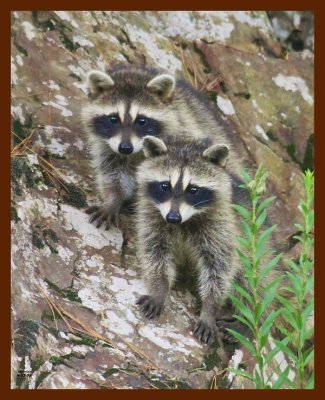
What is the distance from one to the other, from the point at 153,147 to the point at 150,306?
1.37 m

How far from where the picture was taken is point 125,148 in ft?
22.6

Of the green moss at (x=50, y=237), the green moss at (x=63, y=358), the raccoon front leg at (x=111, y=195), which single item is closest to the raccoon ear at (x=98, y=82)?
the raccoon front leg at (x=111, y=195)

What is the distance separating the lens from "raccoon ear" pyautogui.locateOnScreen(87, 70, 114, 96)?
23.5 feet

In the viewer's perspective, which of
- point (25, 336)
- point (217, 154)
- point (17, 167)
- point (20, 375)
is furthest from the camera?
point (17, 167)

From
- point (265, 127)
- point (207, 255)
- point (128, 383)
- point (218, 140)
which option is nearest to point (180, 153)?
point (207, 255)

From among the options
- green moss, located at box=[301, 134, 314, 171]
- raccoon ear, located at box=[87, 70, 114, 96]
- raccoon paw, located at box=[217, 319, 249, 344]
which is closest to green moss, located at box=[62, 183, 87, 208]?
raccoon ear, located at box=[87, 70, 114, 96]

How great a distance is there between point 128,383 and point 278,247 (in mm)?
2384

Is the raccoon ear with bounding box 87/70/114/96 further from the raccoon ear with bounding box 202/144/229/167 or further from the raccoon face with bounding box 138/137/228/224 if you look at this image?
the raccoon ear with bounding box 202/144/229/167

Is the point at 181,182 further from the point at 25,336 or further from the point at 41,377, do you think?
the point at 41,377

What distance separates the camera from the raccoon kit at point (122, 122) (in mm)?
7043

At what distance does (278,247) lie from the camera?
24.0 ft

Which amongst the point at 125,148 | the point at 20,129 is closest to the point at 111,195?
the point at 125,148

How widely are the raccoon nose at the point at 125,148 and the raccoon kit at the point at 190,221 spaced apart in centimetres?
26

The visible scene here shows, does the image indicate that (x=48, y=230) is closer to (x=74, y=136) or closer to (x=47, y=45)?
(x=74, y=136)
